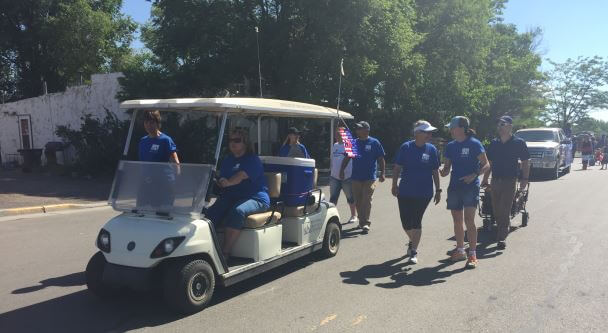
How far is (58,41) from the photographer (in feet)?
84.4

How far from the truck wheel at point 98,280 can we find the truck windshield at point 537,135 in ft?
60.0

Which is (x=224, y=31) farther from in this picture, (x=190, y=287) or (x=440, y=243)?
(x=190, y=287)

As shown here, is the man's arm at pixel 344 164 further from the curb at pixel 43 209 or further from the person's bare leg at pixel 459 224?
the curb at pixel 43 209

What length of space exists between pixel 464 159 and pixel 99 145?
44.2 ft

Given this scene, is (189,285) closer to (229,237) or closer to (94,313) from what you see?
(229,237)

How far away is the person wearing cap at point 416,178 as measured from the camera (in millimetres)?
6141

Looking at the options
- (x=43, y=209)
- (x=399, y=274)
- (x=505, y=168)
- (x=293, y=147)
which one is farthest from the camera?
(x=43, y=209)

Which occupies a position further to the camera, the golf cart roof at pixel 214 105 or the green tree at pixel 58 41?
the green tree at pixel 58 41

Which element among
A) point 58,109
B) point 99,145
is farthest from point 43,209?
point 58,109

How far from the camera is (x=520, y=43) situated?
46062 millimetres

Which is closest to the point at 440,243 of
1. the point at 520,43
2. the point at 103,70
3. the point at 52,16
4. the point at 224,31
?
the point at 224,31

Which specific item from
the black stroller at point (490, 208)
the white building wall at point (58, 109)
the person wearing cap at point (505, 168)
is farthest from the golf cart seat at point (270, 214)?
the white building wall at point (58, 109)

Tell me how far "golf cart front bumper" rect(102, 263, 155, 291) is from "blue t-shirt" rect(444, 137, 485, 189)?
3992 mm

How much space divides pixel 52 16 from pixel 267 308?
92.4 ft
